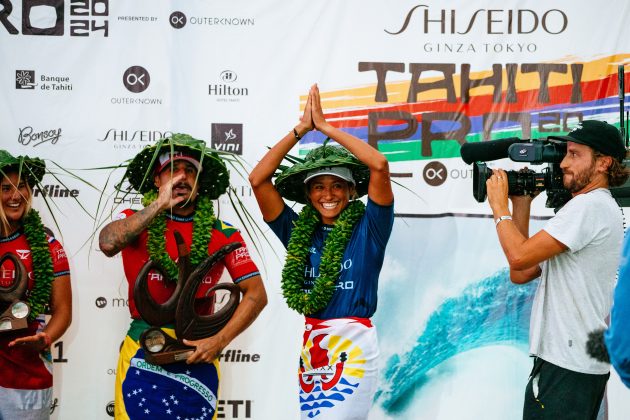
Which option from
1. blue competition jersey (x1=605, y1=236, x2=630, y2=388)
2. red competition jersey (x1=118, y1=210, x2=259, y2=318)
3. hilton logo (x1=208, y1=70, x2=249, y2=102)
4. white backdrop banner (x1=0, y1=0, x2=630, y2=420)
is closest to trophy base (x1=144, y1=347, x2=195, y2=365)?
red competition jersey (x1=118, y1=210, x2=259, y2=318)

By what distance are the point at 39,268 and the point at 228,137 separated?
1246 millimetres

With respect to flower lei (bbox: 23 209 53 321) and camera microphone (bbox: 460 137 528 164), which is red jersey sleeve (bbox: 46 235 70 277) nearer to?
flower lei (bbox: 23 209 53 321)

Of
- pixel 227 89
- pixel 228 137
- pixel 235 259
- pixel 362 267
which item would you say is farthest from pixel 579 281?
pixel 227 89

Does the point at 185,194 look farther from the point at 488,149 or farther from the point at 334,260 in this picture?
the point at 488,149

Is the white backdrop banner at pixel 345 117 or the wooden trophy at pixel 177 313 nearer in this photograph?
the wooden trophy at pixel 177 313

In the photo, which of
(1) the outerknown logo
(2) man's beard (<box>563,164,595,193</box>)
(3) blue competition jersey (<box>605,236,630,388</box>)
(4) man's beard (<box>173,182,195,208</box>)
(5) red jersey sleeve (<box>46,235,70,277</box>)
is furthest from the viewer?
(1) the outerknown logo

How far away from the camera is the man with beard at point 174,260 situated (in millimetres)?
3742

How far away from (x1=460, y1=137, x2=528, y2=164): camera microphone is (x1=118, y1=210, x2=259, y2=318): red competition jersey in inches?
42.1

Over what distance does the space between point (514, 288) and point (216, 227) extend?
5.85 feet

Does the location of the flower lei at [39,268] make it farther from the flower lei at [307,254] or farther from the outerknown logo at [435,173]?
the outerknown logo at [435,173]

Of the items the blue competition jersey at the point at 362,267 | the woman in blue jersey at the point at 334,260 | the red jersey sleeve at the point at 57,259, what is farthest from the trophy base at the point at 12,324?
the blue competition jersey at the point at 362,267

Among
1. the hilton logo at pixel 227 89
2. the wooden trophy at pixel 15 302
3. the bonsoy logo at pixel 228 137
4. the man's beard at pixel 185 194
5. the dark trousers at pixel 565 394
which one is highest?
the hilton logo at pixel 227 89

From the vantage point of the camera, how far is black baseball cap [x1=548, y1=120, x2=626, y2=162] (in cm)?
345

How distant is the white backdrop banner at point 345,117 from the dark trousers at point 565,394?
139cm
